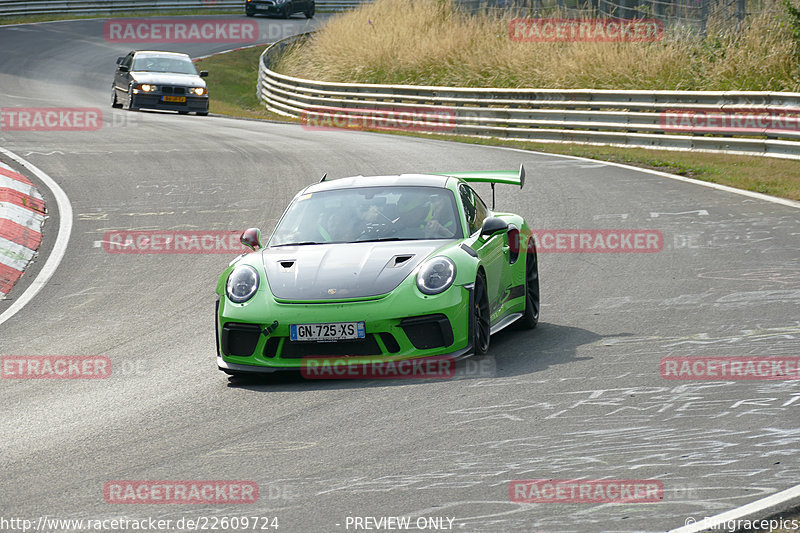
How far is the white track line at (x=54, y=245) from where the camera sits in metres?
10.7

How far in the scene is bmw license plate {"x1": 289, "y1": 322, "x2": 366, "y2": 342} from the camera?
24.1 feet

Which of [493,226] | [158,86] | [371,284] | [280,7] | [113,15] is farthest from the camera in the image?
[280,7]

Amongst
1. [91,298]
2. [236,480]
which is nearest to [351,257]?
[236,480]

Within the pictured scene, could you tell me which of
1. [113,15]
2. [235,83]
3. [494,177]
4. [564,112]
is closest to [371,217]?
[494,177]

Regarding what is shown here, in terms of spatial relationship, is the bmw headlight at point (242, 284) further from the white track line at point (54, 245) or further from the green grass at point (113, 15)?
the green grass at point (113, 15)

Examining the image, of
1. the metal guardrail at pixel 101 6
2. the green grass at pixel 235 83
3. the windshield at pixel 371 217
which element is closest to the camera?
the windshield at pixel 371 217

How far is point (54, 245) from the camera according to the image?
13.3 m

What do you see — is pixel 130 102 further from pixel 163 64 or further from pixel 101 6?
pixel 101 6

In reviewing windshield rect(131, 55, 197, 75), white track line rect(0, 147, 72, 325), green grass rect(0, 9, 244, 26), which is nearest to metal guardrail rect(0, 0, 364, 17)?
green grass rect(0, 9, 244, 26)

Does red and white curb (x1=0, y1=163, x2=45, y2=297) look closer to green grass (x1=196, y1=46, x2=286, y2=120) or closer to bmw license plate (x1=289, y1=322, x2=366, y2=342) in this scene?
bmw license plate (x1=289, y1=322, x2=366, y2=342)

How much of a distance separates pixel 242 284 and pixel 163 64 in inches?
926

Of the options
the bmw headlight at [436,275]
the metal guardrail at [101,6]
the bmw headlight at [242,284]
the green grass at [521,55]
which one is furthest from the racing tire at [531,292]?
the metal guardrail at [101,6]

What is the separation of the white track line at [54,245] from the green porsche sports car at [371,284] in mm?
3134

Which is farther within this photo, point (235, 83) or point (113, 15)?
point (113, 15)
